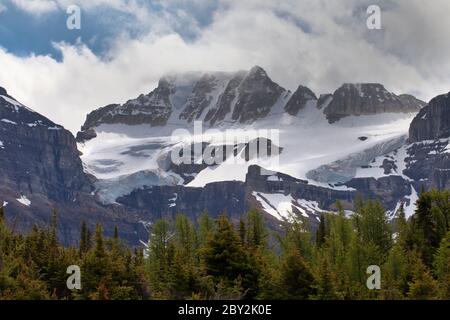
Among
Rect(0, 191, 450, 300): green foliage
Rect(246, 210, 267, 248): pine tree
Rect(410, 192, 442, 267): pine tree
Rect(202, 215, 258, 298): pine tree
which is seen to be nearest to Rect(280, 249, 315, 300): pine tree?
Rect(0, 191, 450, 300): green foliage

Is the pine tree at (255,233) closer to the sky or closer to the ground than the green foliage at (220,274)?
closer to the sky

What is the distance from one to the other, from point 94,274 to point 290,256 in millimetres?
12844

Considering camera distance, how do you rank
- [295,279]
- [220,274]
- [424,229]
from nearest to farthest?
[295,279]
[220,274]
[424,229]

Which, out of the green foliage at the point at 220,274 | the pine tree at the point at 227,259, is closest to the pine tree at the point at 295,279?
the green foliage at the point at 220,274

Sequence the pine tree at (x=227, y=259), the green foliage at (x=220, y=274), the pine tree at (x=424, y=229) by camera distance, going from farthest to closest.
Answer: the pine tree at (x=424, y=229) < the pine tree at (x=227, y=259) < the green foliage at (x=220, y=274)

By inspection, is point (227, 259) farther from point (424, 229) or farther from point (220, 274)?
point (424, 229)

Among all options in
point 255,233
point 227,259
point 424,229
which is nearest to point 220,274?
point 227,259

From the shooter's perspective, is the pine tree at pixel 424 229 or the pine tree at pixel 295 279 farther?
the pine tree at pixel 424 229

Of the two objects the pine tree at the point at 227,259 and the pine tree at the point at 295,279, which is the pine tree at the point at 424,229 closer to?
the pine tree at the point at 227,259

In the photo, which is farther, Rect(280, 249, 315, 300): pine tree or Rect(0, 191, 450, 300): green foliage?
Rect(280, 249, 315, 300): pine tree

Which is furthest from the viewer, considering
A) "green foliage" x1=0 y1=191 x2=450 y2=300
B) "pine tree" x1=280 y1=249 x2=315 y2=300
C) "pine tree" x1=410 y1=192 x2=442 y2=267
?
"pine tree" x1=410 y1=192 x2=442 y2=267

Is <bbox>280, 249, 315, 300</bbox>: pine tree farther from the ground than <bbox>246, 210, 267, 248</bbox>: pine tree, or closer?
closer

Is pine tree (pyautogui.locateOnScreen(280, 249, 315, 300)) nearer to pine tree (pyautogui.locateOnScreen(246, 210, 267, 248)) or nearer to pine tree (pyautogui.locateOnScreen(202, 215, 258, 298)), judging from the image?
pine tree (pyautogui.locateOnScreen(202, 215, 258, 298))

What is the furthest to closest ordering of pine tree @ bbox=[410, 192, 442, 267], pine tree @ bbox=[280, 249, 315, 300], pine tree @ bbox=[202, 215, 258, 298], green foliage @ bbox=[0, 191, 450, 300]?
pine tree @ bbox=[410, 192, 442, 267] → pine tree @ bbox=[202, 215, 258, 298] → pine tree @ bbox=[280, 249, 315, 300] → green foliage @ bbox=[0, 191, 450, 300]
